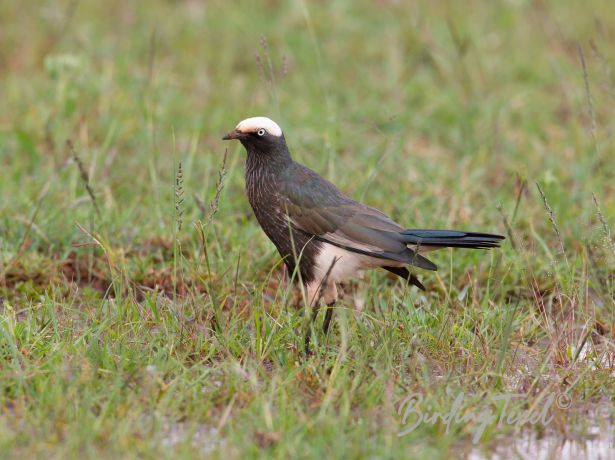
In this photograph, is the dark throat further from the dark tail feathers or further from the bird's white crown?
the dark tail feathers

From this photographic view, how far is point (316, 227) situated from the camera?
4.83 meters

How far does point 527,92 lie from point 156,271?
358 cm

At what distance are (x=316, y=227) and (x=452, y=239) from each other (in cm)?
64

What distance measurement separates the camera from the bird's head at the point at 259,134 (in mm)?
4914

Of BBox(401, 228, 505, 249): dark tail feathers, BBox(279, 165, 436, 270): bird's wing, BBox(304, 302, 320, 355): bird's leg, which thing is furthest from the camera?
BBox(279, 165, 436, 270): bird's wing

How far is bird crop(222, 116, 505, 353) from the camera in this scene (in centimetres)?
475

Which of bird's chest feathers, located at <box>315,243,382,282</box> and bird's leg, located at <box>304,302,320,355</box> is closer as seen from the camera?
bird's leg, located at <box>304,302,320,355</box>

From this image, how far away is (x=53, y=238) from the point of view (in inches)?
215

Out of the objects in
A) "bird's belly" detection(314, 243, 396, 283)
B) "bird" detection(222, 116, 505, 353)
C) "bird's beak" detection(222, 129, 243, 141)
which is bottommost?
"bird's belly" detection(314, 243, 396, 283)

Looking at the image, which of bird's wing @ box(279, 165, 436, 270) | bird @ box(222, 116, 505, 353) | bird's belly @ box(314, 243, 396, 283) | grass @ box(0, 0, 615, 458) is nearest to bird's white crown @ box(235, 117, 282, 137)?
bird @ box(222, 116, 505, 353)

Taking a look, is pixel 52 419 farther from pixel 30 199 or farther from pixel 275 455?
pixel 30 199

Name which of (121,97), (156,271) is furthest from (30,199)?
(121,97)

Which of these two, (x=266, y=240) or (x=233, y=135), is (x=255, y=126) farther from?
(x=266, y=240)

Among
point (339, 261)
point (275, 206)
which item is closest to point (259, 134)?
point (275, 206)
